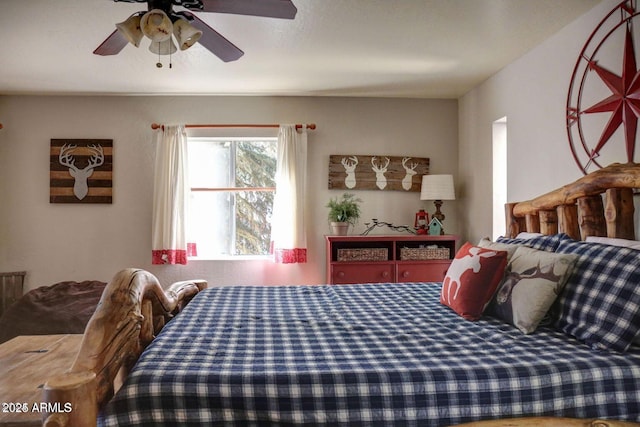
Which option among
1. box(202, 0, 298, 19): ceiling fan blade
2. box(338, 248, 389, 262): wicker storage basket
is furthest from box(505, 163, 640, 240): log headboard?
box(202, 0, 298, 19): ceiling fan blade

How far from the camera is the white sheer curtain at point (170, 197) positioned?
4.28 m

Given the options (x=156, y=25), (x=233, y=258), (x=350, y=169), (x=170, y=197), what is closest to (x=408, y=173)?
(x=350, y=169)

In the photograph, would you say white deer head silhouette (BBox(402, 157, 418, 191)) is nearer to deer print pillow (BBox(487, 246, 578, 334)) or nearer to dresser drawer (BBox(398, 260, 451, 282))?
dresser drawer (BBox(398, 260, 451, 282))

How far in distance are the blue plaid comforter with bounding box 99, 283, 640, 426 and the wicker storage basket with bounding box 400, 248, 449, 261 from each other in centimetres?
240

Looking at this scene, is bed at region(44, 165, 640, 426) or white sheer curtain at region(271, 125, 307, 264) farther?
white sheer curtain at region(271, 125, 307, 264)

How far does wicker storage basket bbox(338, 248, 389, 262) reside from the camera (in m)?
3.96

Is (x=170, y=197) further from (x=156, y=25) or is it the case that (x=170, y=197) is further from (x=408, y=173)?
(x=156, y=25)

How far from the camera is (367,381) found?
4.10ft

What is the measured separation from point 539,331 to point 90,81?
3895mm

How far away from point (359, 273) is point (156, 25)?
8.79 feet

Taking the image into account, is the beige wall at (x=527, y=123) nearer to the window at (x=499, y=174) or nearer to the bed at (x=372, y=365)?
the window at (x=499, y=174)

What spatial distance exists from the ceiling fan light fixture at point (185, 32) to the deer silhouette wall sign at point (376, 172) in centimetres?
254

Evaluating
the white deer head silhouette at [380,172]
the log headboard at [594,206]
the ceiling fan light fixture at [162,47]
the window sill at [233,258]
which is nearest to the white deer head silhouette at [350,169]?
the white deer head silhouette at [380,172]

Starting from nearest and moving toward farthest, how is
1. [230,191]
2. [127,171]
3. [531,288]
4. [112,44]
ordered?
[531,288] < [112,44] < [127,171] < [230,191]
